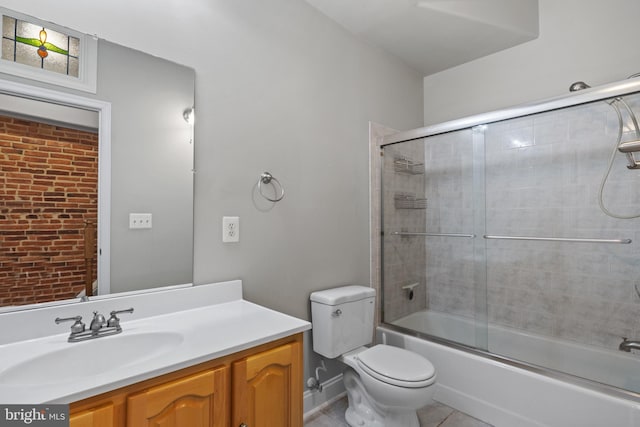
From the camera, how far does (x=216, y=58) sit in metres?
1.61

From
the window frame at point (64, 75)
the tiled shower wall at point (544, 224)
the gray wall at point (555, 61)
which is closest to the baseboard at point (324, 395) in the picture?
the tiled shower wall at point (544, 224)

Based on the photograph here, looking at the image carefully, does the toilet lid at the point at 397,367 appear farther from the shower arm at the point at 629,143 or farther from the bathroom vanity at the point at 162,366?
the shower arm at the point at 629,143

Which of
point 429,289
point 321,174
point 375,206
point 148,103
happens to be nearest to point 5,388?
point 148,103

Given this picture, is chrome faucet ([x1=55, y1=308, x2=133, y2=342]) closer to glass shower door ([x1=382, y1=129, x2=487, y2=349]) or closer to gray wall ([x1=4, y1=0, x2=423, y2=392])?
gray wall ([x1=4, y1=0, x2=423, y2=392])

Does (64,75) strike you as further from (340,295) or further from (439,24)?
(439,24)

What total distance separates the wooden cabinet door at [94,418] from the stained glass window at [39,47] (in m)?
1.15

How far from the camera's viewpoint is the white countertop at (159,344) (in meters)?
0.77

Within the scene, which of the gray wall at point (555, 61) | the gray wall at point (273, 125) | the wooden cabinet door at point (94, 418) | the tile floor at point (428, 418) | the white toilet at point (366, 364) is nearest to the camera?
the wooden cabinet door at point (94, 418)

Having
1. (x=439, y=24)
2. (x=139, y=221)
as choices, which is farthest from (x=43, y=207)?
(x=439, y=24)

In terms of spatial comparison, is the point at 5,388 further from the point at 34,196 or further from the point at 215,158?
the point at 215,158

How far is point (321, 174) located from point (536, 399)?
171 cm

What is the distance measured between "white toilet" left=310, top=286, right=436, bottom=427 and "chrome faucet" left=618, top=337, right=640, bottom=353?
3.75 feet

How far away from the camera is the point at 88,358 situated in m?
1.06

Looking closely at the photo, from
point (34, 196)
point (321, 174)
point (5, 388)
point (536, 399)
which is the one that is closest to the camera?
point (5, 388)
